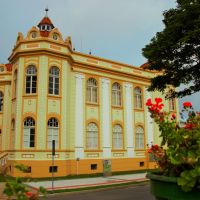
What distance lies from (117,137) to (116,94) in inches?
160

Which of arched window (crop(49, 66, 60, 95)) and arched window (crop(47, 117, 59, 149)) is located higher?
arched window (crop(49, 66, 60, 95))

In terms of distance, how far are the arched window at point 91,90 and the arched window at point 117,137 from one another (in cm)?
330

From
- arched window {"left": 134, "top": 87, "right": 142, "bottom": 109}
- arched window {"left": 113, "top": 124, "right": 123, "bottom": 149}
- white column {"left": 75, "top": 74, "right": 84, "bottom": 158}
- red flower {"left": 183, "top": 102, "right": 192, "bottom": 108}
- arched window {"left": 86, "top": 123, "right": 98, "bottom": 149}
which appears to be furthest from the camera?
arched window {"left": 134, "top": 87, "right": 142, "bottom": 109}

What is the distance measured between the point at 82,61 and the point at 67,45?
2.32 metres

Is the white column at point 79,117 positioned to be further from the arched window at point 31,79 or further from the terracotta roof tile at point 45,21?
the terracotta roof tile at point 45,21

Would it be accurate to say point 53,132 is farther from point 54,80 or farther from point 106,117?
point 106,117

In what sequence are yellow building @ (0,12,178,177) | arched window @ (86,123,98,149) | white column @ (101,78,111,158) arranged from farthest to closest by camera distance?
white column @ (101,78,111,158), arched window @ (86,123,98,149), yellow building @ (0,12,178,177)

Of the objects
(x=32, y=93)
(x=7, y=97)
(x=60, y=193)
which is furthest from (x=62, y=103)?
(x=60, y=193)

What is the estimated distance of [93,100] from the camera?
26.9 m

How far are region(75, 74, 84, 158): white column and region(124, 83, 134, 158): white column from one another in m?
5.18

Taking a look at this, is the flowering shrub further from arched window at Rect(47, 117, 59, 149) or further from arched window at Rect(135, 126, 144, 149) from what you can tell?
arched window at Rect(135, 126, 144, 149)

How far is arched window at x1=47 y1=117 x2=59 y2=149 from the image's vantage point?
2283 centimetres

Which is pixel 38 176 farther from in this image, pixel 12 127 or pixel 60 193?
pixel 60 193

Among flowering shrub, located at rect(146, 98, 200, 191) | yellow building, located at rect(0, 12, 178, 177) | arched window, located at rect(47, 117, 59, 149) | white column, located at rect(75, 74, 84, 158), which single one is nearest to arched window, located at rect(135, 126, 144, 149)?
yellow building, located at rect(0, 12, 178, 177)
